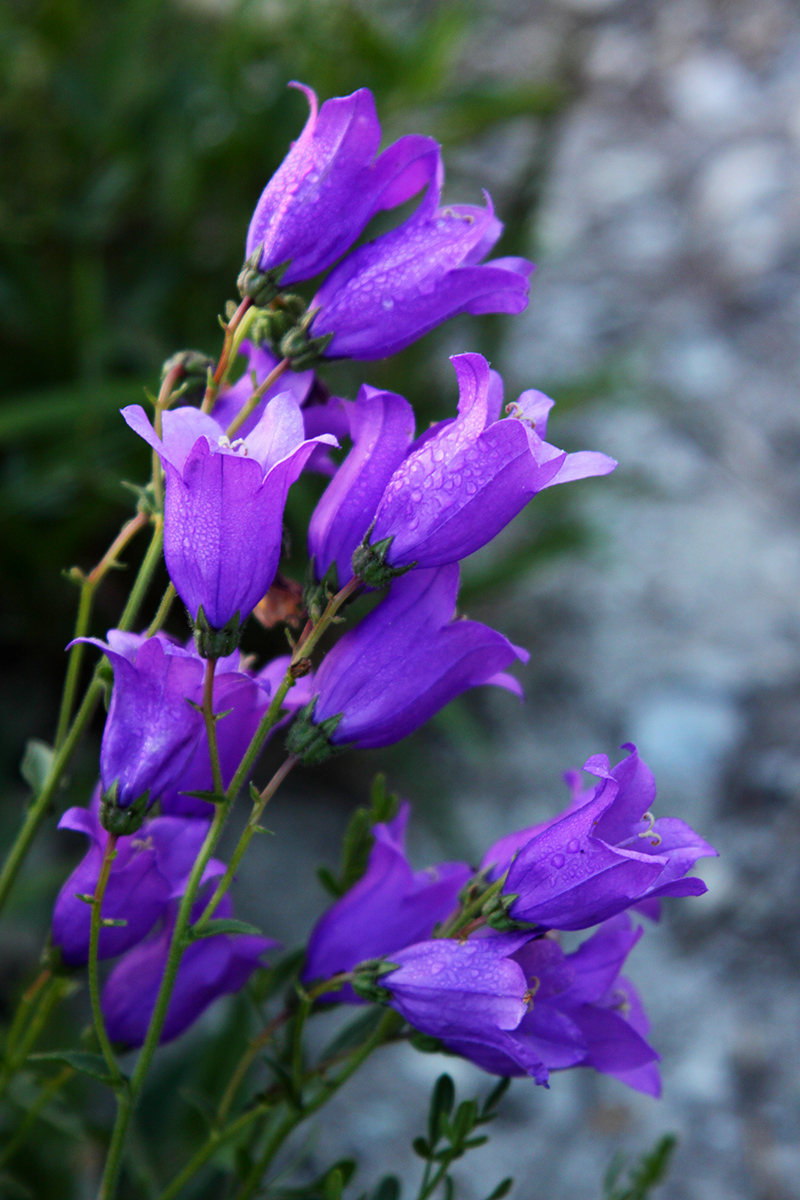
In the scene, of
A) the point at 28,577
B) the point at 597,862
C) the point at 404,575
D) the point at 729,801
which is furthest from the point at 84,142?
the point at 597,862

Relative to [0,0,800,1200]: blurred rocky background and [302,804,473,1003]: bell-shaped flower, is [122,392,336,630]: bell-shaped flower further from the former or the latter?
[0,0,800,1200]: blurred rocky background

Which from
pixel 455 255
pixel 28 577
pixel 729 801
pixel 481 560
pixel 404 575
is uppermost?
pixel 455 255

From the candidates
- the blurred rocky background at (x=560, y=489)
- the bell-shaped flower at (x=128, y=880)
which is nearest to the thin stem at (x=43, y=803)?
the bell-shaped flower at (x=128, y=880)

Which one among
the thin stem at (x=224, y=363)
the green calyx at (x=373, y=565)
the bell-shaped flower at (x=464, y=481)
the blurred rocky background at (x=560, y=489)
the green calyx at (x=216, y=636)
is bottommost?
the blurred rocky background at (x=560, y=489)

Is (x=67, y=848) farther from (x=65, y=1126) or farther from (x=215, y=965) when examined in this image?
(x=215, y=965)

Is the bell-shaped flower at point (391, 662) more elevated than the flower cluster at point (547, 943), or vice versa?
the bell-shaped flower at point (391, 662)

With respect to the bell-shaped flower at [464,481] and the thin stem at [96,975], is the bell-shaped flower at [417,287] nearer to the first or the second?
the bell-shaped flower at [464,481]

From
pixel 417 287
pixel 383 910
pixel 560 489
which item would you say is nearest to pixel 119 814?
pixel 383 910

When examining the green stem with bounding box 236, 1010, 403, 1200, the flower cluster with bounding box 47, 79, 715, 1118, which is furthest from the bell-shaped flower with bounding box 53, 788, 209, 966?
the green stem with bounding box 236, 1010, 403, 1200
